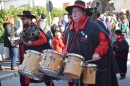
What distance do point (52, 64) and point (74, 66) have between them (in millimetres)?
370

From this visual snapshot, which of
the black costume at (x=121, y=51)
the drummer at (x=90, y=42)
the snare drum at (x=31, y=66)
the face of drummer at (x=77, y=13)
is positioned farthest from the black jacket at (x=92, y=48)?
the black costume at (x=121, y=51)

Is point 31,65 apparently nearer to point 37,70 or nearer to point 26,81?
point 37,70

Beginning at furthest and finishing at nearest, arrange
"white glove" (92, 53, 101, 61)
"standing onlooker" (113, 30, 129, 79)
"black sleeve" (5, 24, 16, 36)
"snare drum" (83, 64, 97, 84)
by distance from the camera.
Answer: "black sleeve" (5, 24, 16, 36)
"standing onlooker" (113, 30, 129, 79)
"white glove" (92, 53, 101, 61)
"snare drum" (83, 64, 97, 84)

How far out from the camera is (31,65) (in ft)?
16.5

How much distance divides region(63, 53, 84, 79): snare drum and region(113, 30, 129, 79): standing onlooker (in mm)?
4129

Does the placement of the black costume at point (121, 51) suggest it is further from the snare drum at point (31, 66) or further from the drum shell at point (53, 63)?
the drum shell at point (53, 63)

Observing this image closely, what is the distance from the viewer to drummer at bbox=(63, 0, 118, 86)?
4730 mm

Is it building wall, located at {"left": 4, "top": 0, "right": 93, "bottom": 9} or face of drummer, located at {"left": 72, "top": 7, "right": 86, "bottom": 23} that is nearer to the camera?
face of drummer, located at {"left": 72, "top": 7, "right": 86, "bottom": 23}

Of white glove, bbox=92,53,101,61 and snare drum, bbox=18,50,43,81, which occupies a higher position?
white glove, bbox=92,53,101,61

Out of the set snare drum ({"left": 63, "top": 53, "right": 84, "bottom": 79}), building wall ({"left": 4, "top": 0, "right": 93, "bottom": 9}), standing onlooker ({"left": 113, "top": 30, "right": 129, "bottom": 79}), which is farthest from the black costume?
building wall ({"left": 4, "top": 0, "right": 93, "bottom": 9})

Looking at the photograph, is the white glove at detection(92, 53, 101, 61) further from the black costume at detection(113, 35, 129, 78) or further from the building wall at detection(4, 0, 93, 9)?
the building wall at detection(4, 0, 93, 9)

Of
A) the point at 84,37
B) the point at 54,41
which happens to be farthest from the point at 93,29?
the point at 54,41

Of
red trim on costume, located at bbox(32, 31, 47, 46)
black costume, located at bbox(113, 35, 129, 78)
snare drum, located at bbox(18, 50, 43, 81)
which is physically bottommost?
black costume, located at bbox(113, 35, 129, 78)

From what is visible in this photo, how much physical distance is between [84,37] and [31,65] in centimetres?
99
